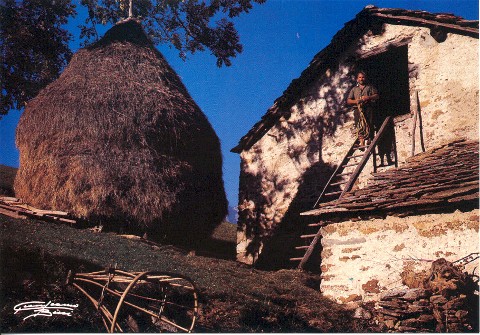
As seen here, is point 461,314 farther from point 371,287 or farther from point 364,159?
point 364,159

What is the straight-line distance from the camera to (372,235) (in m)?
6.16

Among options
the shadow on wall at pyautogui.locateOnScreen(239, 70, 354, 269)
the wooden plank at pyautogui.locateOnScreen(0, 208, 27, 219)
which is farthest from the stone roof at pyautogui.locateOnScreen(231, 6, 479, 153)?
the wooden plank at pyautogui.locateOnScreen(0, 208, 27, 219)

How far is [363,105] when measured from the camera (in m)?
8.30

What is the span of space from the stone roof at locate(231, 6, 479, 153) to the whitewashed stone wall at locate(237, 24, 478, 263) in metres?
0.15

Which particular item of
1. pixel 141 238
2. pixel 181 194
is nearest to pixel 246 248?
pixel 181 194

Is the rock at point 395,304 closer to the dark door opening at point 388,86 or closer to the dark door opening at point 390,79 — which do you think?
the dark door opening at point 388,86

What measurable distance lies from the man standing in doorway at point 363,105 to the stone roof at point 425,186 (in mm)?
1288

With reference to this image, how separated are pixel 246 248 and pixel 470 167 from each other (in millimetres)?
5295

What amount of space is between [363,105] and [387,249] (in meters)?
3.41

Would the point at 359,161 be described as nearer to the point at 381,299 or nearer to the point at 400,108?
the point at 400,108

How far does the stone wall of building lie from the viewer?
5402 mm

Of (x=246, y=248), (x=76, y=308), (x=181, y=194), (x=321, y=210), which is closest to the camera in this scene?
(x=76, y=308)

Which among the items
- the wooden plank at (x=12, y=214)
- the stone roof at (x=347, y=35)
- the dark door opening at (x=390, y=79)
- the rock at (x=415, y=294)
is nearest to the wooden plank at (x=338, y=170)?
the dark door opening at (x=390, y=79)

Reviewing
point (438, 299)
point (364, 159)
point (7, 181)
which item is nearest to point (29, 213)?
point (7, 181)
